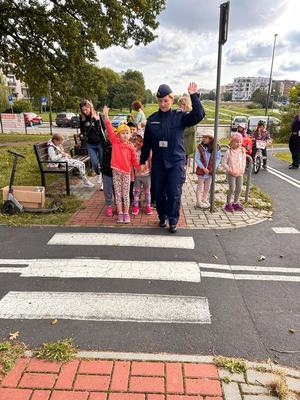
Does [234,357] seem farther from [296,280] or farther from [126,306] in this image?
[296,280]

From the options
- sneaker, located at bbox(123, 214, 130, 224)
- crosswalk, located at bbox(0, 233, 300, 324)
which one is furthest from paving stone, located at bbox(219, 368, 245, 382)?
sneaker, located at bbox(123, 214, 130, 224)

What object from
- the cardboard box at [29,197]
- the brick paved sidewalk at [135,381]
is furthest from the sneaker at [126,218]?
the brick paved sidewalk at [135,381]

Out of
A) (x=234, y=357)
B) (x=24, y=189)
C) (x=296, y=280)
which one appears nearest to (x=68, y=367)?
(x=234, y=357)

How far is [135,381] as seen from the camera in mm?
2475

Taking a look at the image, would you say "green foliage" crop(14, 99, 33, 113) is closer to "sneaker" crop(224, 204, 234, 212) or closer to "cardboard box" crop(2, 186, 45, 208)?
"cardboard box" crop(2, 186, 45, 208)

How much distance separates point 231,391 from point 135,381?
688 millimetres

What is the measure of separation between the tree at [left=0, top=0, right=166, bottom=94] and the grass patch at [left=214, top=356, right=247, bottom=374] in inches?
622

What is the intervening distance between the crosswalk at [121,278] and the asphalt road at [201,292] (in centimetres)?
6

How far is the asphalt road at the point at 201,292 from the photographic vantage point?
2.91 m

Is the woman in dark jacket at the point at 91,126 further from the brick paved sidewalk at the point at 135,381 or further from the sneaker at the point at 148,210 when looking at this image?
the brick paved sidewalk at the point at 135,381

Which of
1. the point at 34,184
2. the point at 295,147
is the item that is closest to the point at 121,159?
the point at 34,184

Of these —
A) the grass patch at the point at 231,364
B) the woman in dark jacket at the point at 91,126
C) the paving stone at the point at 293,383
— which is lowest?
the paving stone at the point at 293,383

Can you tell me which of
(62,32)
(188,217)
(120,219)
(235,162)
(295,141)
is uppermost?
(62,32)

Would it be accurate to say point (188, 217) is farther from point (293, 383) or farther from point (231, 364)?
point (293, 383)
